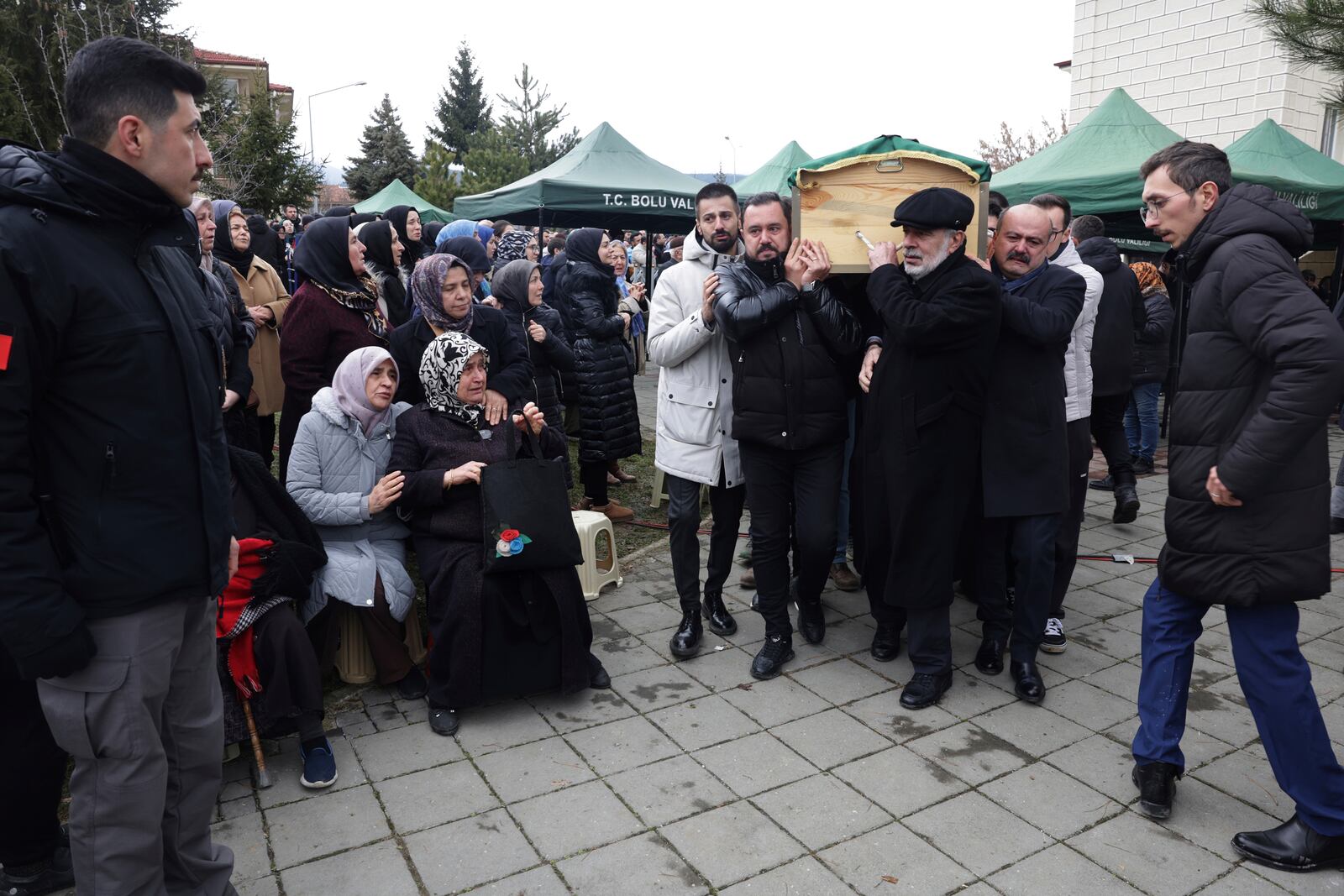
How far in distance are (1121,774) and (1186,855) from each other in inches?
19.4

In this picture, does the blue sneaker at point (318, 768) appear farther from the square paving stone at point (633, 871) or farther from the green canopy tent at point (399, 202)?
the green canopy tent at point (399, 202)

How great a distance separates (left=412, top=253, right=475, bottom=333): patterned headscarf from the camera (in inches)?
180

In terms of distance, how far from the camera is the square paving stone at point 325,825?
2.97 metres

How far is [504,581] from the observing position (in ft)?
12.8

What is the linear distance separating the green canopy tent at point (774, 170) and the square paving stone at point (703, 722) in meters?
9.85

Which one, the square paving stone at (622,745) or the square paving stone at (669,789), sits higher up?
the square paving stone at (622,745)

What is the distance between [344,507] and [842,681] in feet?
7.53

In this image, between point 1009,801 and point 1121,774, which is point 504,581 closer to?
point 1009,801

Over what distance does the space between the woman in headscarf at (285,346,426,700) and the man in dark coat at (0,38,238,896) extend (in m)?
1.49

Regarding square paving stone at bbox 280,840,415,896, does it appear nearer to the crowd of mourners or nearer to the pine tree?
the crowd of mourners

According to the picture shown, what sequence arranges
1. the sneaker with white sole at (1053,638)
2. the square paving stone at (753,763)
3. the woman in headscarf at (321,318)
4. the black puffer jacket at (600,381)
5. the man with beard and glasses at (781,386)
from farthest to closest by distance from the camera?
the black puffer jacket at (600,381) < the woman in headscarf at (321,318) < the sneaker with white sole at (1053,638) < the man with beard and glasses at (781,386) < the square paving stone at (753,763)

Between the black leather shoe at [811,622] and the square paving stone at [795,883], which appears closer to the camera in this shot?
the square paving stone at [795,883]

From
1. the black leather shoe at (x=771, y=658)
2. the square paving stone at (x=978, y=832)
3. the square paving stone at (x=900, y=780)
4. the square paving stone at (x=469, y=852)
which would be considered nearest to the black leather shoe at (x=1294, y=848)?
the square paving stone at (x=978, y=832)

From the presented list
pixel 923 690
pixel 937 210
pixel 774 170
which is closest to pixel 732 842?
pixel 923 690
